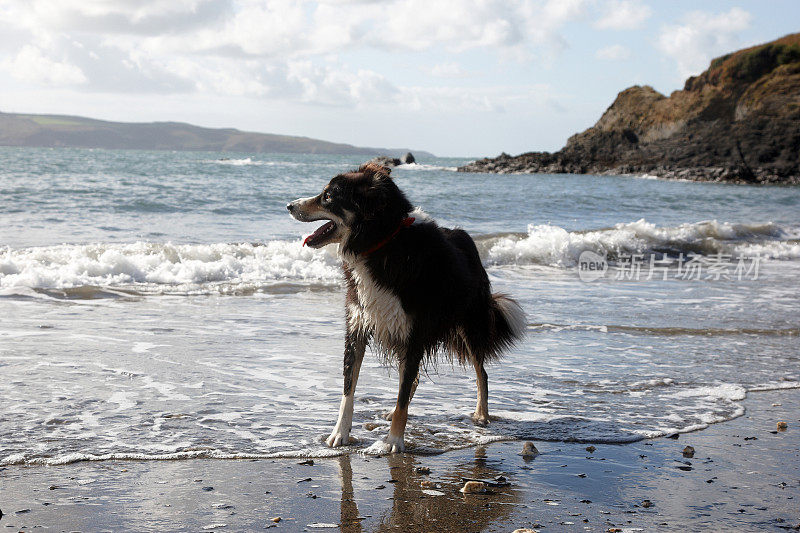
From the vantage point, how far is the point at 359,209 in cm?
421

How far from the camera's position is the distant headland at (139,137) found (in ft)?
477

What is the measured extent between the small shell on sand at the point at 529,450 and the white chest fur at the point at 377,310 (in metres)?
0.98

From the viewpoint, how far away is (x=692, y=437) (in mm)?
4910

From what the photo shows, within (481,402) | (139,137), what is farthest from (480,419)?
(139,137)

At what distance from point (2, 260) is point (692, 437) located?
363 inches

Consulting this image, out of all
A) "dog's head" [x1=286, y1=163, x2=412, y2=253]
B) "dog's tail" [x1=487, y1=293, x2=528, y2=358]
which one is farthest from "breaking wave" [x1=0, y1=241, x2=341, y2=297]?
"dog's head" [x1=286, y1=163, x2=412, y2=253]

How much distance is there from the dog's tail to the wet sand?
85 cm

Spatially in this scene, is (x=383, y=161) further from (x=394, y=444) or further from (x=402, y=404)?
(x=394, y=444)

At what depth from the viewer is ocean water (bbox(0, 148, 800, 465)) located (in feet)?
15.8

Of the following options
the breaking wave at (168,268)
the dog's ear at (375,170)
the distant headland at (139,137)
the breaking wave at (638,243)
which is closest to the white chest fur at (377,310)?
the dog's ear at (375,170)

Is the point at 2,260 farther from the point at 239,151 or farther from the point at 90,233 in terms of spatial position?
the point at 239,151

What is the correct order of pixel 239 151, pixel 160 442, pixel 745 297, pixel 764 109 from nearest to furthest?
pixel 160 442 → pixel 745 297 → pixel 764 109 → pixel 239 151

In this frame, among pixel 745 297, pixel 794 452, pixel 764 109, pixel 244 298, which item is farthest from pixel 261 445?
pixel 764 109

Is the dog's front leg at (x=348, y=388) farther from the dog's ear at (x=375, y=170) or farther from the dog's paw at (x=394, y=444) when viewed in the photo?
the dog's ear at (x=375, y=170)
